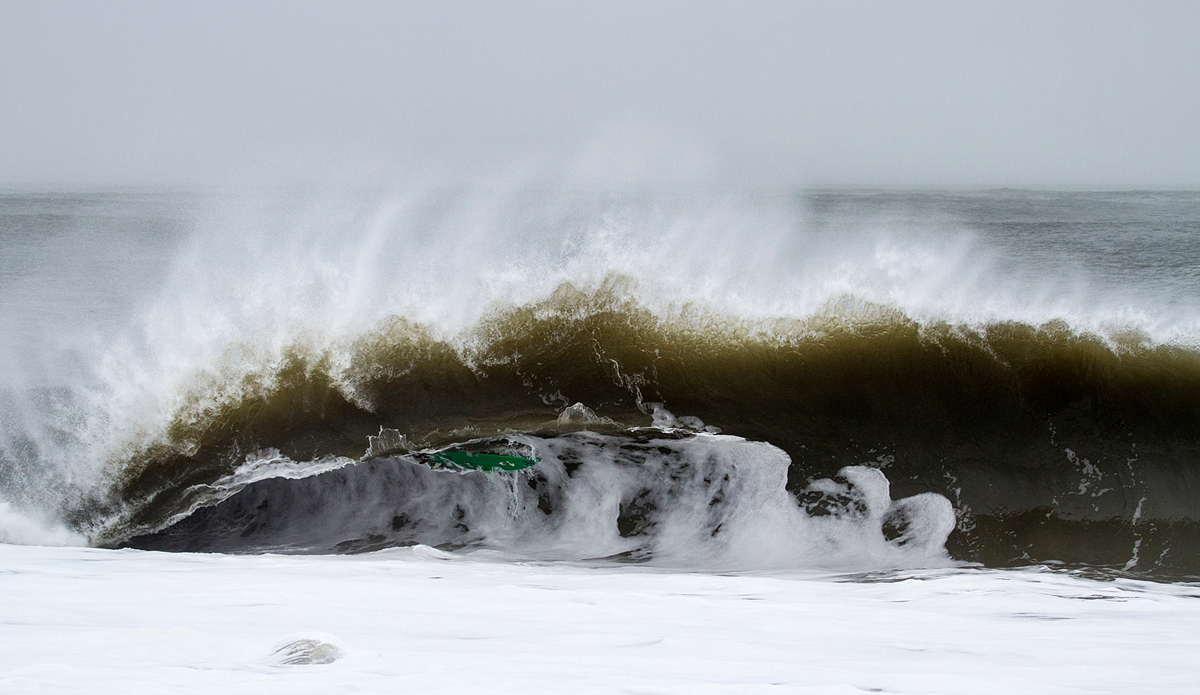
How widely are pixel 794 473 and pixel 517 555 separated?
2151 mm

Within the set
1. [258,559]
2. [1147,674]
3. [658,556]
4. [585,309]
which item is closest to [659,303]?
[585,309]

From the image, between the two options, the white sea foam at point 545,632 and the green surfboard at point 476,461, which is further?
the green surfboard at point 476,461

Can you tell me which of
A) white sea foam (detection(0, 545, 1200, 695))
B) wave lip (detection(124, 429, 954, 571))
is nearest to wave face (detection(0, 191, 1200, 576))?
wave lip (detection(124, 429, 954, 571))

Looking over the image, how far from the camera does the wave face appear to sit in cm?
493

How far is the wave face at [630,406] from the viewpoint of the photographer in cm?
493

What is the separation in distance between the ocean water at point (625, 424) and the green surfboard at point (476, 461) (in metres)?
0.06

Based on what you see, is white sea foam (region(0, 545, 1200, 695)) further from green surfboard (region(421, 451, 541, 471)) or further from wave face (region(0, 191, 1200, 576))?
green surfboard (region(421, 451, 541, 471))

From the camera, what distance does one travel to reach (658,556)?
4699 mm

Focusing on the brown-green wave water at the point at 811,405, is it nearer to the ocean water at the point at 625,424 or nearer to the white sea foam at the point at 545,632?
the ocean water at the point at 625,424

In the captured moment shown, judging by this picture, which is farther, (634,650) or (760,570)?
(760,570)

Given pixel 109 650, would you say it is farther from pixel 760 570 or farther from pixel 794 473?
pixel 794 473

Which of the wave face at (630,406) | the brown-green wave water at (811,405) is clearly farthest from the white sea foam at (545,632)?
the brown-green wave water at (811,405)

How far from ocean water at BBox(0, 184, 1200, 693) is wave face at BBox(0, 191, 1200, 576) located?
0.07 feet

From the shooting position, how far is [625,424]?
5582mm
